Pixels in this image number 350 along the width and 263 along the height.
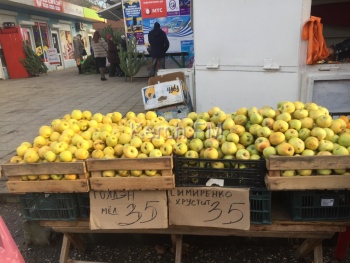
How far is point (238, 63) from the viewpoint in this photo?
476cm

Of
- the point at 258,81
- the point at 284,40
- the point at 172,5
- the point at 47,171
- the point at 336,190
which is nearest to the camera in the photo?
the point at 336,190

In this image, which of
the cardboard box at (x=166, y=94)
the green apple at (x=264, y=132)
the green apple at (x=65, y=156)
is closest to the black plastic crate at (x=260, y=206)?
the green apple at (x=264, y=132)

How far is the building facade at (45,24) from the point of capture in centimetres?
1483

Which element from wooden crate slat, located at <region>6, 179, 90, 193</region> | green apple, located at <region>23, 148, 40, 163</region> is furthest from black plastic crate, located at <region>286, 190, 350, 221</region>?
green apple, located at <region>23, 148, 40, 163</region>

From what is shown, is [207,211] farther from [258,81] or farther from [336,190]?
[258,81]

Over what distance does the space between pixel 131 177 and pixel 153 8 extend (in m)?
10.3

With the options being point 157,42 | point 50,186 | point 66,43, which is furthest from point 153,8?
point 66,43

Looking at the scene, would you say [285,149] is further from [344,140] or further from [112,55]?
[112,55]

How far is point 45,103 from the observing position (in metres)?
8.53

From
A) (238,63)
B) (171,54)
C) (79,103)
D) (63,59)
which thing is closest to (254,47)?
(238,63)

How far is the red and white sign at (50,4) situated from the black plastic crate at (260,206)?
1700 centimetres

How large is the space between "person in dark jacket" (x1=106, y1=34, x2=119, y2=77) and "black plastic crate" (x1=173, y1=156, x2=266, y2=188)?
1129 cm

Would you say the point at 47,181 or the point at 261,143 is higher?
the point at 261,143

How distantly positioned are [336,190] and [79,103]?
723 centimetres
